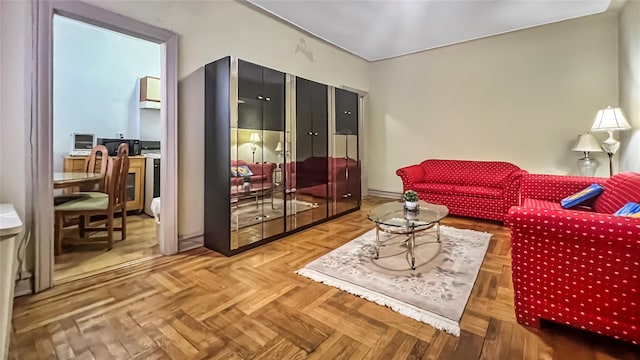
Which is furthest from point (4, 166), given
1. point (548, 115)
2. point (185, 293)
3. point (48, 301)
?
point (548, 115)

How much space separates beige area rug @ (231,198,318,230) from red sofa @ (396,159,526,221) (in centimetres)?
189

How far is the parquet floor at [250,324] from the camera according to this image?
149cm

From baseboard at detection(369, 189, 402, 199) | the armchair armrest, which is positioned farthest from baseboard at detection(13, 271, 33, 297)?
baseboard at detection(369, 189, 402, 199)

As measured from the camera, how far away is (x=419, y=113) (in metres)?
5.35

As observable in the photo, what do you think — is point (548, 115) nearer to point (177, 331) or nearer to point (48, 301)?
point (177, 331)

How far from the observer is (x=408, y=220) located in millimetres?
2641

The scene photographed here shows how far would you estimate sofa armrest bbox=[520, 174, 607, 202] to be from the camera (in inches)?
119

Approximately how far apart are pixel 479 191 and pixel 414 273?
2305 millimetres

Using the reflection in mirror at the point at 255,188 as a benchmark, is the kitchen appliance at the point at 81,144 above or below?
above

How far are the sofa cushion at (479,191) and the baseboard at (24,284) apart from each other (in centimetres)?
452

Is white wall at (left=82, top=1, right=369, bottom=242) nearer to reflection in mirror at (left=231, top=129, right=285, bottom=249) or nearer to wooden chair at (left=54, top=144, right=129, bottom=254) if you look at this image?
reflection in mirror at (left=231, top=129, right=285, bottom=249)

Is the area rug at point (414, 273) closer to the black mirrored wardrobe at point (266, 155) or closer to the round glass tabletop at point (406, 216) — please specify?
the round glass tabletop at point (406, 216)

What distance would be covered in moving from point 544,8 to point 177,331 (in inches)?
195

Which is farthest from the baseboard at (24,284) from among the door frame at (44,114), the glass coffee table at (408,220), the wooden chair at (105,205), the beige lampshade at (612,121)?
the beige lampshade at (612,121)
